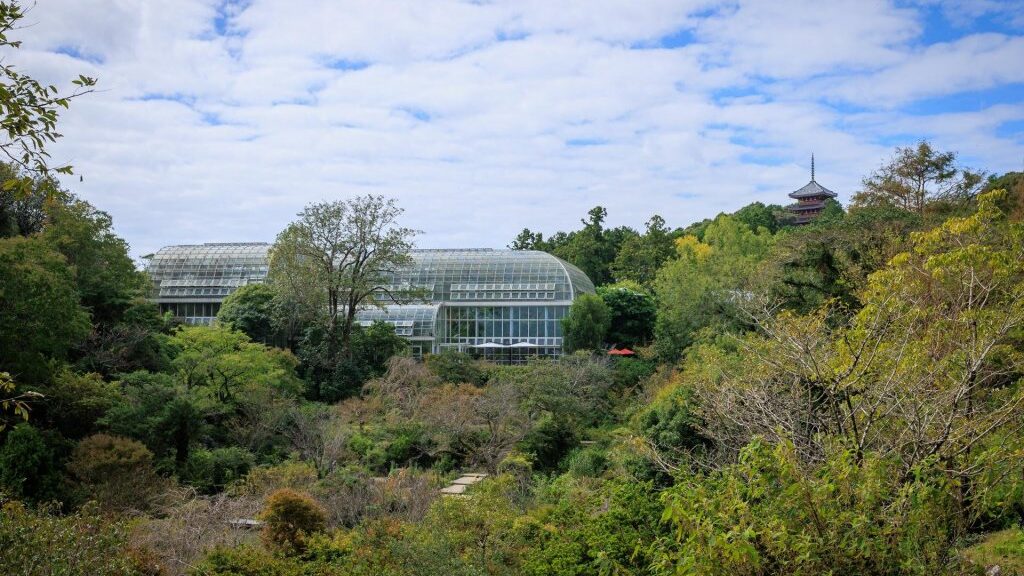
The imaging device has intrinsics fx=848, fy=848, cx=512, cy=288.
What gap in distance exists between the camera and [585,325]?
34188mm

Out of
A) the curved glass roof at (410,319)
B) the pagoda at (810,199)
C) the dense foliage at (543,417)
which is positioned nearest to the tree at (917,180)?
the dense foliage at (543,417)

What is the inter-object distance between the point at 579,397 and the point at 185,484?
11.0 metres

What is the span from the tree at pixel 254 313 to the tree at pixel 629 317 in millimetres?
13940

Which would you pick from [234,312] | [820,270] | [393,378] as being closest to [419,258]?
[234,312]

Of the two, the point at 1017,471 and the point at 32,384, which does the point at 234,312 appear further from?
the point at 1017,471

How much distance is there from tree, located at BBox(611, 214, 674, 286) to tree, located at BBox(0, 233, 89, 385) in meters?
34.5

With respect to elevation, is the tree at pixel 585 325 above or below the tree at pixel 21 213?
below

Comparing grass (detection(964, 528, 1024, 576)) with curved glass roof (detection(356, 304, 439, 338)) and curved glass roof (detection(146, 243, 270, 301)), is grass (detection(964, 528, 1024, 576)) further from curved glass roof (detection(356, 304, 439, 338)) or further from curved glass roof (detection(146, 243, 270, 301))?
curved glass roof (detection(146, 243, 270, 301))

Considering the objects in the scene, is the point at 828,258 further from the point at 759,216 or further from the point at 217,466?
the point at 759,216

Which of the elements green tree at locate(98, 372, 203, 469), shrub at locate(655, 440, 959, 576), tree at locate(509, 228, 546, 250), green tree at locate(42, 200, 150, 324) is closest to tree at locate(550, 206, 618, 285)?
tree at locate(509, 228, 546, 250)

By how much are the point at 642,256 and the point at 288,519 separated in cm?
3882

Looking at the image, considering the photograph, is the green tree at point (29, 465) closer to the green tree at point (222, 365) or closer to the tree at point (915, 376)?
the green tree at point (222, 365)

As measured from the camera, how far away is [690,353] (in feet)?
78.6

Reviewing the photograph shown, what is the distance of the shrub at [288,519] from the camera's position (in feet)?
40.1
